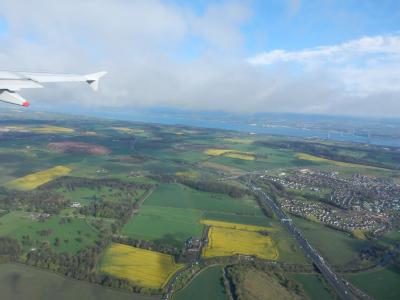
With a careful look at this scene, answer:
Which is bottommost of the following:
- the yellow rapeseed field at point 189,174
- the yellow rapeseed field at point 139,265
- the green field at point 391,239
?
the green field at point 391,239

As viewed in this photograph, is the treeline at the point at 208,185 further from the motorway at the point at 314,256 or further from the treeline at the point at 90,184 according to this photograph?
the treeline at the point at 90,184

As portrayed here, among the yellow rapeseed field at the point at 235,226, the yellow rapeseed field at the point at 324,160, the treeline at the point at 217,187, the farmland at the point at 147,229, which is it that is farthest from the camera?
the yellow rapeseed field at the point at 324,160

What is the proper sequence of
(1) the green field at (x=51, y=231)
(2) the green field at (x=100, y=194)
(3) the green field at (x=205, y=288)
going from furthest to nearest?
(2) the green field at (x=100, y=194) < (1) the green field at (x=51, y=231) < (3) the green field at (x=205, y=288)

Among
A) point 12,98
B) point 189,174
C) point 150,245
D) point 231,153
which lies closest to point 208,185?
point 189,174

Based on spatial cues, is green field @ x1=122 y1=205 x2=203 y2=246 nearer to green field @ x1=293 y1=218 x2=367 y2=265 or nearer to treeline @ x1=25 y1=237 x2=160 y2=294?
treeline @ x1=25 y1=237 x2=160 y2=294

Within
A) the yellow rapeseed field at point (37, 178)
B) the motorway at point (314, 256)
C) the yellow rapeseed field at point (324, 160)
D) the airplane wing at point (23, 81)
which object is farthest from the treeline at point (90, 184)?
the yellow rapeseed field at point (324, 160)

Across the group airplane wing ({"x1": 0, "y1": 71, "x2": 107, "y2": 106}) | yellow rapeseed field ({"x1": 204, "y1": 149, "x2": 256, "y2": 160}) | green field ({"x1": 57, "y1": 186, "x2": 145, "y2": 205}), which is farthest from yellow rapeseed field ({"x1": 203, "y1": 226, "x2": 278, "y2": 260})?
yellow rapeseed field ({"x1": 204, "y1": 149, "x2": 256, "y2": 160})
